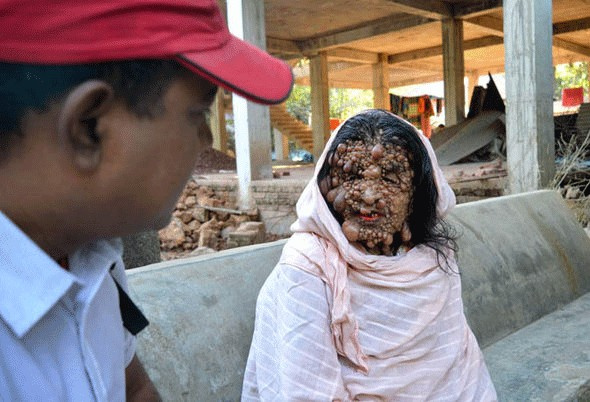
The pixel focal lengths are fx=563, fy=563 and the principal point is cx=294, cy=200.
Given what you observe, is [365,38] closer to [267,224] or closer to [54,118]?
[267,224]

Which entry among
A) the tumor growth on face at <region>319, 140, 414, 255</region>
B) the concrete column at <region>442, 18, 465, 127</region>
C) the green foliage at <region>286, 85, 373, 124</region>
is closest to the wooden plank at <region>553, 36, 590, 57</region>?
the concrete column at <region>442, 18, 465, 127</region>

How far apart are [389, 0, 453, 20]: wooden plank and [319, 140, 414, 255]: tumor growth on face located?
8625mm

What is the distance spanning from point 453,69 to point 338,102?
74.1 ft

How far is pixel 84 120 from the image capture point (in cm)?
71

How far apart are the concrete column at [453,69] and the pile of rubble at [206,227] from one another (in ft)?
20.2

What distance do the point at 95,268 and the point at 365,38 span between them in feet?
41.6

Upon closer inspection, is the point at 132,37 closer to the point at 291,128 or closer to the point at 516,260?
the point at 516,260

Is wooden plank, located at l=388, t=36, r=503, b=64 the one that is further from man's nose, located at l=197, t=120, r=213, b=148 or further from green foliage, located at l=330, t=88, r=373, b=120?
green foliage, located at l=330, t=88, r=373, b=120

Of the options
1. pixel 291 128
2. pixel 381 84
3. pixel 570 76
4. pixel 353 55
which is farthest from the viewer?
pixel 570 76

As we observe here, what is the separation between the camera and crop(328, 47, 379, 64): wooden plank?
1453 cm

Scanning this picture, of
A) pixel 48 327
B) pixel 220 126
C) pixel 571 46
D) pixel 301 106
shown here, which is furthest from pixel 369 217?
pixel 301 106

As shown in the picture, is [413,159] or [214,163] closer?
[413,159]

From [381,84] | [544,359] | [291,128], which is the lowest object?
[544,359]

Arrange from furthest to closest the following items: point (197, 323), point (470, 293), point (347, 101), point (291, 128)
A: point (347, 101) < point (291, 128) < point (470, 293) < point (197, 323)
